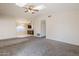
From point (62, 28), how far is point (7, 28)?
1.33 metres

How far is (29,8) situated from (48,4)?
398mm

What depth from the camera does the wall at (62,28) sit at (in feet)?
6.60

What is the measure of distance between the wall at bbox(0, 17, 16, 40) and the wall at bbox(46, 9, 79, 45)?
0.86 metres

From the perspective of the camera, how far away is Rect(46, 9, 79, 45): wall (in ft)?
6.60

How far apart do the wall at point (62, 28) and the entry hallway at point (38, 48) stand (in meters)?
0.14

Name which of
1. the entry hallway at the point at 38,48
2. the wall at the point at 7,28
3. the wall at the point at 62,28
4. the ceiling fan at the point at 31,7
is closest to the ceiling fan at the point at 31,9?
the ceiling fan at the point at 31,7

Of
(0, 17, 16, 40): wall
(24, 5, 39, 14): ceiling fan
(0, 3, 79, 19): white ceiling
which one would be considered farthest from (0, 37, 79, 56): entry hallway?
(24, 5, 39, 14): ceiling fan

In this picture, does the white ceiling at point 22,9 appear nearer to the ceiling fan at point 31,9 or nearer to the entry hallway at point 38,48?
the ceiling fan at point 31,9

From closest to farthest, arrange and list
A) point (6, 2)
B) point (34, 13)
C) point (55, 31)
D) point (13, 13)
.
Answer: point (6, 2) → point (13, 13) → point (34, 13) → point (55, 31)

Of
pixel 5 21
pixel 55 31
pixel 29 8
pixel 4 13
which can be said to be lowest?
pixel 55 31

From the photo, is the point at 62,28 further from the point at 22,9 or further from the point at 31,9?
the point at 22,9

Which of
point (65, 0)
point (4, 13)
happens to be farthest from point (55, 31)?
point (4, 13)

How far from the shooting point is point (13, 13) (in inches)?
69.4

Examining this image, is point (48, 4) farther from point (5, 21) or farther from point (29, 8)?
point (5, 21)
